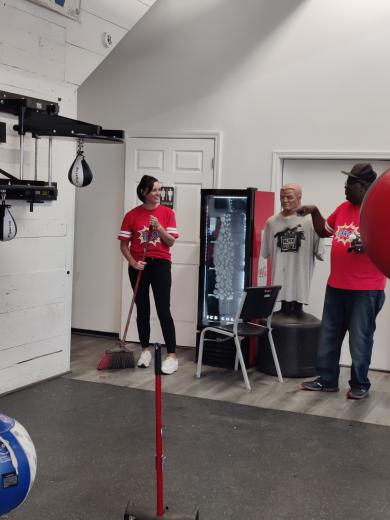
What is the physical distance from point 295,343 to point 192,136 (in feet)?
7.02

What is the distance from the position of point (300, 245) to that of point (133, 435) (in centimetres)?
211

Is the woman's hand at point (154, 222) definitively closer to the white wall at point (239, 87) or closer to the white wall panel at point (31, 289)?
the white wall panel at point (31, 289)

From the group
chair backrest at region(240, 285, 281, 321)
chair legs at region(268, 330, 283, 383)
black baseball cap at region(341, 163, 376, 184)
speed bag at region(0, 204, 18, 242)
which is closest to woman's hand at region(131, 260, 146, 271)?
chair backrest at region(240, 285, 281, 321)

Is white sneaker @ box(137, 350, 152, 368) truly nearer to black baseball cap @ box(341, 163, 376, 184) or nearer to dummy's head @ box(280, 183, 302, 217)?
dummy's head @ box(280, 183, 302, 217)

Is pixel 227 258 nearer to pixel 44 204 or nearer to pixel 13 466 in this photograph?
pixel 44 204

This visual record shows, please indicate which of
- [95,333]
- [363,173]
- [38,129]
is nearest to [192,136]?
[38,129]

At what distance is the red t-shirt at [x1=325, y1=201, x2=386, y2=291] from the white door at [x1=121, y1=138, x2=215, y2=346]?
1.82 metres

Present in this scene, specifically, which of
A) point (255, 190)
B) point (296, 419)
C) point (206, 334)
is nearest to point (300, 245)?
point (255, 190)

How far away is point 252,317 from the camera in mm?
5195

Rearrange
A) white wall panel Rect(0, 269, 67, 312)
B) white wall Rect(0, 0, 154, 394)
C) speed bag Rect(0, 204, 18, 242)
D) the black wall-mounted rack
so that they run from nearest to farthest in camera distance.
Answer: speed bag Rect(0, 204, 18, 242), the black wall-mounted rack, white wall Rect(0, 0, 154, 394), white wall panel Rect(0, 269, 67, 312)

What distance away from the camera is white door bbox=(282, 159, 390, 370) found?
5.88m

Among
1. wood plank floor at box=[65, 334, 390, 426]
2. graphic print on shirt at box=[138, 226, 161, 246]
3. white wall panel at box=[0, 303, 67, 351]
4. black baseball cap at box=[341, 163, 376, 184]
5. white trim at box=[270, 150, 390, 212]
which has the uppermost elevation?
white trim at box=[270, 150, 390, 212]

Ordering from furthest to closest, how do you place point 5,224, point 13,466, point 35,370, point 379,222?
1. point 35,370
2. point 5,224
3. point 13,466
4. point 379,222

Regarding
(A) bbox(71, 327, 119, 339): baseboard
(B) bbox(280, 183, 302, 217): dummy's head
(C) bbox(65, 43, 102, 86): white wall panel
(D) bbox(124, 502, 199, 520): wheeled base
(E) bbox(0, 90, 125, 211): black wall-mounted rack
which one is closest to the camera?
(D) bbox(124, 502, 199, 520): wheeled base
